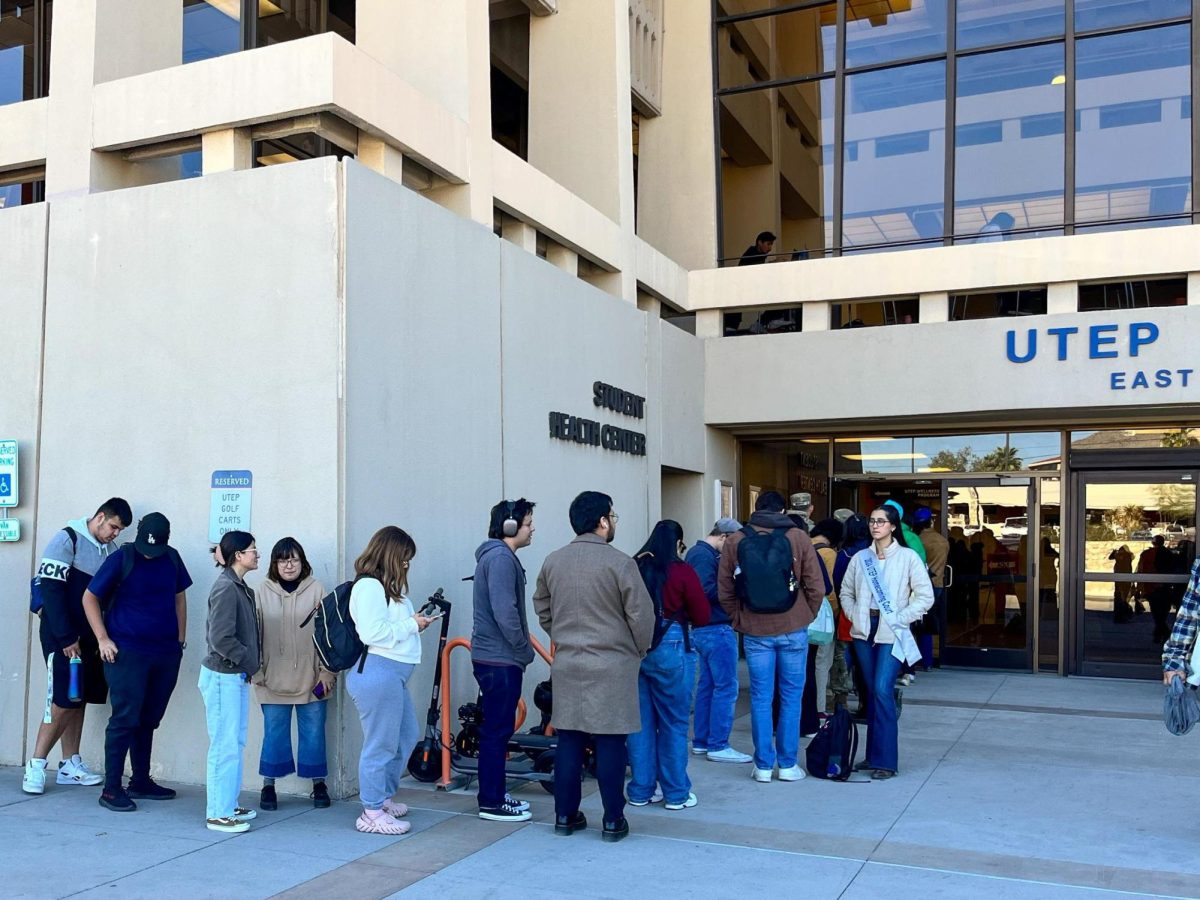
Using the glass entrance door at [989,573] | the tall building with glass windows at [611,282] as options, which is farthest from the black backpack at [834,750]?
the glass entrance door at [989,573]

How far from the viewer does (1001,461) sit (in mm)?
13188

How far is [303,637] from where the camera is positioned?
21.6ft

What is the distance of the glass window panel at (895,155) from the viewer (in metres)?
13.2

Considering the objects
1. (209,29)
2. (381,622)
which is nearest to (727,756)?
(381,622)

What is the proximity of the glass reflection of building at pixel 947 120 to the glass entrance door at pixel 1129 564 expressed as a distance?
9.28 ft

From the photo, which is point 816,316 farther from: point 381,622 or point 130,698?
point 130,698

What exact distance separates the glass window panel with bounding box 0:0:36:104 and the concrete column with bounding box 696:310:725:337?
7.10m

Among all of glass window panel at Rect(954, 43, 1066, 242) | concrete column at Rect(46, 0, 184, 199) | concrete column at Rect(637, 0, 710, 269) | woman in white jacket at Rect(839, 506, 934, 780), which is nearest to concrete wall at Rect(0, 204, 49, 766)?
concrete column at Rect(46, 0, 184, 199)

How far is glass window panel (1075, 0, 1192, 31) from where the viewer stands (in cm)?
1247

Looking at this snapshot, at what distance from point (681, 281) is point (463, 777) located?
7.45m

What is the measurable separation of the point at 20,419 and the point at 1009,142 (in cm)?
1029

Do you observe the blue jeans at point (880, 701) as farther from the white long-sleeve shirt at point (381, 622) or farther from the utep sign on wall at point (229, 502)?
the utep sign on wall at point (229, 502)

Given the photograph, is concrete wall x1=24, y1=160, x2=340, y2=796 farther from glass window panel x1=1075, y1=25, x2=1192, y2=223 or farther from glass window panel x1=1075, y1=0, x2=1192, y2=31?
glass window panel x1=1075, y1=0, x2=1192, y2=31

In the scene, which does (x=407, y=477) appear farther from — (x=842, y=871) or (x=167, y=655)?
(x=842, y=871)
